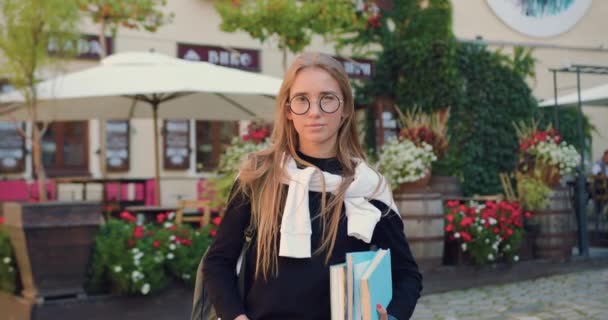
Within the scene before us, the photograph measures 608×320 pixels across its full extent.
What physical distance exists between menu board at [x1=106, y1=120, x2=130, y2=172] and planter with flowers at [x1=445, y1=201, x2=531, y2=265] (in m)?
9.08

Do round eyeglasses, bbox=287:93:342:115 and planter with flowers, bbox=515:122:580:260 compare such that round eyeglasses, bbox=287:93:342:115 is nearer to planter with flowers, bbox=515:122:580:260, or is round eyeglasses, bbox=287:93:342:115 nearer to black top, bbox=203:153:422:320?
black top, bbox=203:153:422:320

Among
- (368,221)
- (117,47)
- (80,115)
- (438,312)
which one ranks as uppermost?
(117,47)

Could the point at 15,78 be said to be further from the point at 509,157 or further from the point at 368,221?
Answer: the point at 509,157

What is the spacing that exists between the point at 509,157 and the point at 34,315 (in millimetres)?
10364

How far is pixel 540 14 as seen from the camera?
64.8 feet

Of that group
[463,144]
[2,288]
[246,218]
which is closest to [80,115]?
[2,288]

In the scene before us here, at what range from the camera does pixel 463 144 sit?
1361 centimetres

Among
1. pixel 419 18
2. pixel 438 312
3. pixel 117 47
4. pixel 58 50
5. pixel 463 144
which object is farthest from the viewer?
pixel 419 18

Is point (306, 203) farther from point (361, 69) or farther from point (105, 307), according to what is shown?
point (361, 69)

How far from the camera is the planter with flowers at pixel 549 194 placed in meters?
8.62

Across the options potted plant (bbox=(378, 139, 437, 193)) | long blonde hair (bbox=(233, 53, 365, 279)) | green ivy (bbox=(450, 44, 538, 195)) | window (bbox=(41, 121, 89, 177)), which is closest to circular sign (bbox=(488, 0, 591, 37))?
green ivy (bbox=(450, 44, 538, 195))

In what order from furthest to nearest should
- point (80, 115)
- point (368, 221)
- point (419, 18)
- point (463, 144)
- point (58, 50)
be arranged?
point (419, 18) → point (463, 144) → point (80, 115) → point (58, 50) → point (368, 221)

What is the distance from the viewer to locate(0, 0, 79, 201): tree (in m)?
6.58

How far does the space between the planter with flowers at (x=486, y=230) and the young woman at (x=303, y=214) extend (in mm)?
5800
